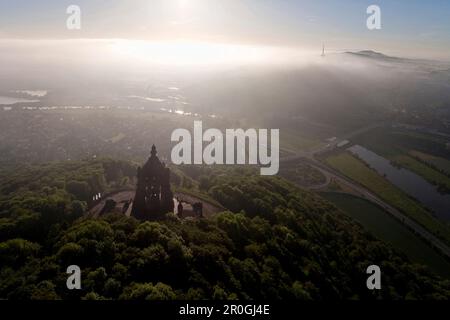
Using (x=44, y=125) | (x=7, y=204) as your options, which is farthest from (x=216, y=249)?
(x=44, y=125)

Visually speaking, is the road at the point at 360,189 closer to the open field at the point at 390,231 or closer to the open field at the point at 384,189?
the open field at the point at 384,189

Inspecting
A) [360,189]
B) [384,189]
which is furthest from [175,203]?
[384,189]

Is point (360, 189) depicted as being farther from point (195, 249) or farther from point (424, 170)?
point (195, 249)

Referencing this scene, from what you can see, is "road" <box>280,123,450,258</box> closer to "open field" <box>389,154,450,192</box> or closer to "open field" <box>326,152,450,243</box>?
"open field" <box>326,152,450,243</box>

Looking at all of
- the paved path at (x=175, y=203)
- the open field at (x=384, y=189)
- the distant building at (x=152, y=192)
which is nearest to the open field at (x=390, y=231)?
the open field at (x=384, y=189)

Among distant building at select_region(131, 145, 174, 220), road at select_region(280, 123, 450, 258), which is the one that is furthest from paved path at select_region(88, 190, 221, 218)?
road at select_region(280, 123, 450, 258)

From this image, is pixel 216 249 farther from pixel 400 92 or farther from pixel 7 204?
pixel 400 92
